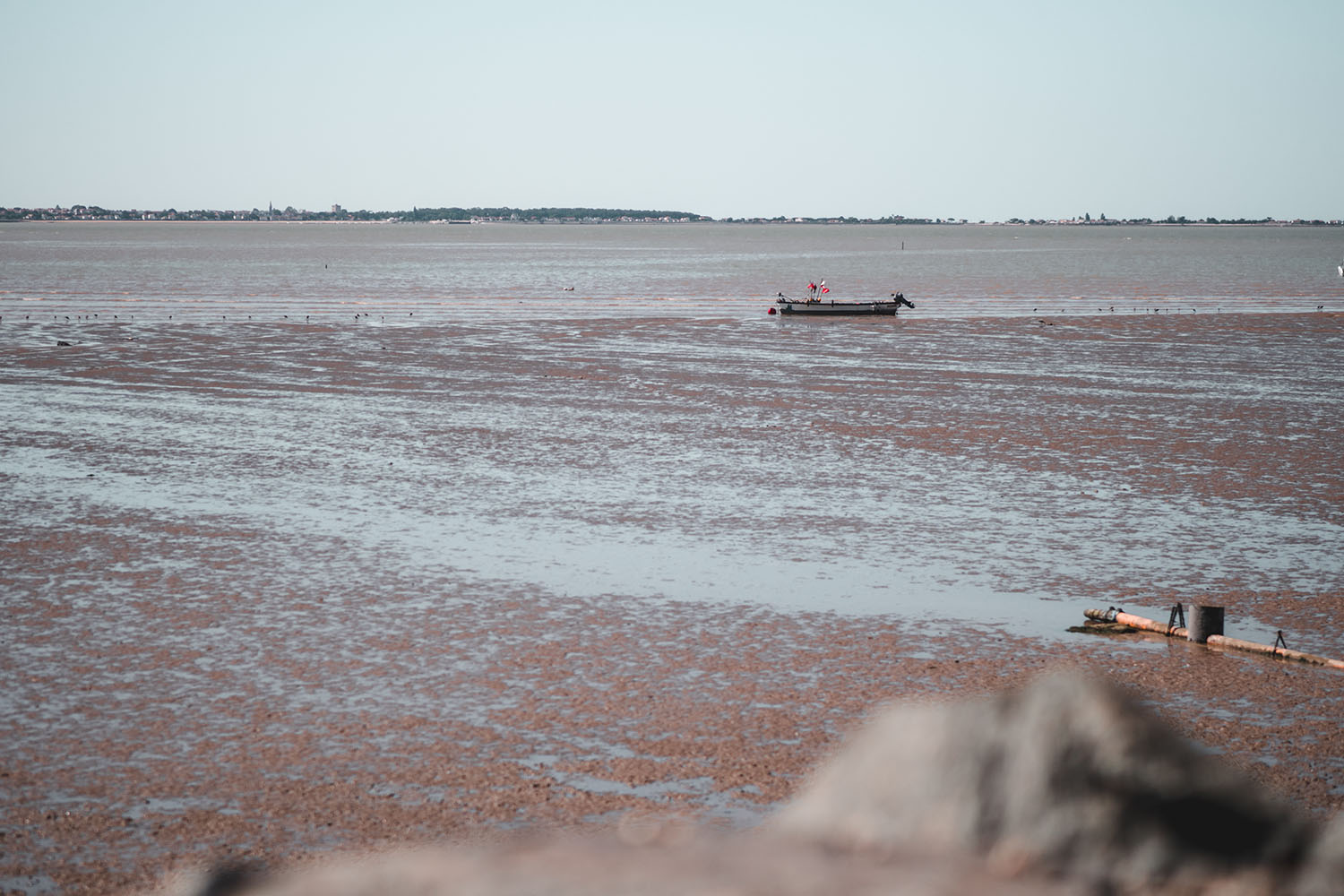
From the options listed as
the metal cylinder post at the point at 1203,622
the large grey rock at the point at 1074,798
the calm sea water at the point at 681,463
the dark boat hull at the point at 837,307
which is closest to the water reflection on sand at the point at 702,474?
the calm sea water at the point at 681,463

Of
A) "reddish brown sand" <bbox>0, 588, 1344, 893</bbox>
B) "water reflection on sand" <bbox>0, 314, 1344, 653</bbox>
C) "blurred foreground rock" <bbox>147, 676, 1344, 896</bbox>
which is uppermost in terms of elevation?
"blurred foreground rock" <bbox>147, 676, 1344, 896</bbox>

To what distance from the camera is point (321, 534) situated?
1781 centimetres

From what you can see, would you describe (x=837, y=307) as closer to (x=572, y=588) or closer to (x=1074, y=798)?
(x=572, y=588)

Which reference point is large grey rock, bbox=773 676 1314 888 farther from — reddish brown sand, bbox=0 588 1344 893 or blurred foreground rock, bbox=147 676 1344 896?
reddish brown sand, bbox=0 588 1344 893

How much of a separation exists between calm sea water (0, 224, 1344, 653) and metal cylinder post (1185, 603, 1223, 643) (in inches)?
44.1

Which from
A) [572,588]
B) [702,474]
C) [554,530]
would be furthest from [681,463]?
[572,588]

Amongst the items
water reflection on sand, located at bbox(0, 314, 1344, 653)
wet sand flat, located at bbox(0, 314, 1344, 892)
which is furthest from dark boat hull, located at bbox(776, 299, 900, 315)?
wet sand flat, located at bbox(0, 314, 1344, 892)

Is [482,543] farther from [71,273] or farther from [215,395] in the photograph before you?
[71,273]

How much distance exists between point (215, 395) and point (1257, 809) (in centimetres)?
2990

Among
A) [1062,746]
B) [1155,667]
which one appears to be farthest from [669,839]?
[1155,667]

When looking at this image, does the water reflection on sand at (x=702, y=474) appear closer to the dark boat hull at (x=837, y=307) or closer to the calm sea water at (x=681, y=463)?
the calm sea water at (x=681, y=463)

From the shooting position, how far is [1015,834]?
15.7 feet

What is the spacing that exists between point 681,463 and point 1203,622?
11.3 m

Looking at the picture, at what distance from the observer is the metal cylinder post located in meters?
13.2
